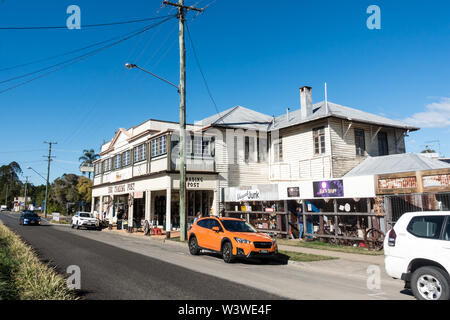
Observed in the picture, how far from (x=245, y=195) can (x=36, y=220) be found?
25.0 m

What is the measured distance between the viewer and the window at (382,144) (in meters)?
24.2

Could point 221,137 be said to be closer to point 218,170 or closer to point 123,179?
point 218,170

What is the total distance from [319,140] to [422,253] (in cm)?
1648

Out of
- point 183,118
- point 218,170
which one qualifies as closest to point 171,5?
point 183,118

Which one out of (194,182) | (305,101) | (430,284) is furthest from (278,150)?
(430,284)

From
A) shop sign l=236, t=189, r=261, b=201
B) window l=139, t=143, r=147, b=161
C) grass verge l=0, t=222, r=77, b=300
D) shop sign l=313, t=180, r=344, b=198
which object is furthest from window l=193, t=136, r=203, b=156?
grass verge l=0, t=222, r=77, b=300

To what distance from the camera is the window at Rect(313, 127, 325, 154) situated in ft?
72.9

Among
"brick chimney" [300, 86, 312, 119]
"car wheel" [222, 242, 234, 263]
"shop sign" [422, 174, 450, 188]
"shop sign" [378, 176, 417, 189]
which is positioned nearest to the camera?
"car wheel" [222, 242, 234, 263]

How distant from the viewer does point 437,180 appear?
12.4 m

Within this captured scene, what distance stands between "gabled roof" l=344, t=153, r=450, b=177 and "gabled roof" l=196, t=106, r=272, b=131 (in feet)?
27.3

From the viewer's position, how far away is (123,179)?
32094mm

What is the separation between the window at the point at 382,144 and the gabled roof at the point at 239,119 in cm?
854

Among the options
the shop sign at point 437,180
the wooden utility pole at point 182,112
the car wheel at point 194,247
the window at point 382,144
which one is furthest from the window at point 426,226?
the window at point 382,144

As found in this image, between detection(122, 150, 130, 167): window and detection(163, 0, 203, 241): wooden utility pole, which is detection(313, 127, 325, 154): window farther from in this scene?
detection(122, 150, 130, 167): window
